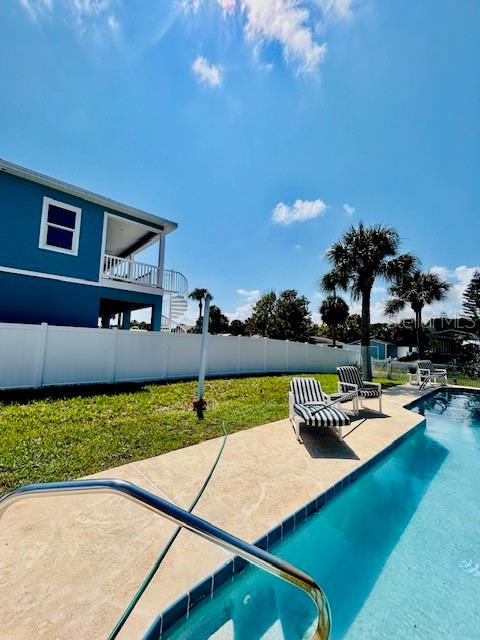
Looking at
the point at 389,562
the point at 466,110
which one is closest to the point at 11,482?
the point at 389,562

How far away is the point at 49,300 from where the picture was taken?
10.5 metres

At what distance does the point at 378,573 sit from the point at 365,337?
1285cm

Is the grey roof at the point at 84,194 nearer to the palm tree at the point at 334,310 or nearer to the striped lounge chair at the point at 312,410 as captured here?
the striped lounge chair at the point at 312,410

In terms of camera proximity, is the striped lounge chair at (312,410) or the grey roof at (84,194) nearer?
the striped lounge chair at (312,410)

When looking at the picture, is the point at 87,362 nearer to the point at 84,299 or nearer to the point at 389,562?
Answer: the point at 84,299

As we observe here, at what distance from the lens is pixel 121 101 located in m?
9.08

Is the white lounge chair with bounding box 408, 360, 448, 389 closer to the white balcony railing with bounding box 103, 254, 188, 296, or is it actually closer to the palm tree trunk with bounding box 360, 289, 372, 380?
the palm tree trunk with bounding box 360, 289, 372, 380

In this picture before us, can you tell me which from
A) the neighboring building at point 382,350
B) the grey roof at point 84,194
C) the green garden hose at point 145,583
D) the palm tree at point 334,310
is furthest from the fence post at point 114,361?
the neighboring building at point 382,350

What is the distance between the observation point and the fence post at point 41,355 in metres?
7.96

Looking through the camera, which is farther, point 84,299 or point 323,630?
point 84,299

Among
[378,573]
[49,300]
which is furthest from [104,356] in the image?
[378,573]

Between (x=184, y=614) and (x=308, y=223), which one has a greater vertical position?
(x=308, y=223)

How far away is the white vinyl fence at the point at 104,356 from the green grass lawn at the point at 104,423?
2.04 feet

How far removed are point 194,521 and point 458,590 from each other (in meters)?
3.23
